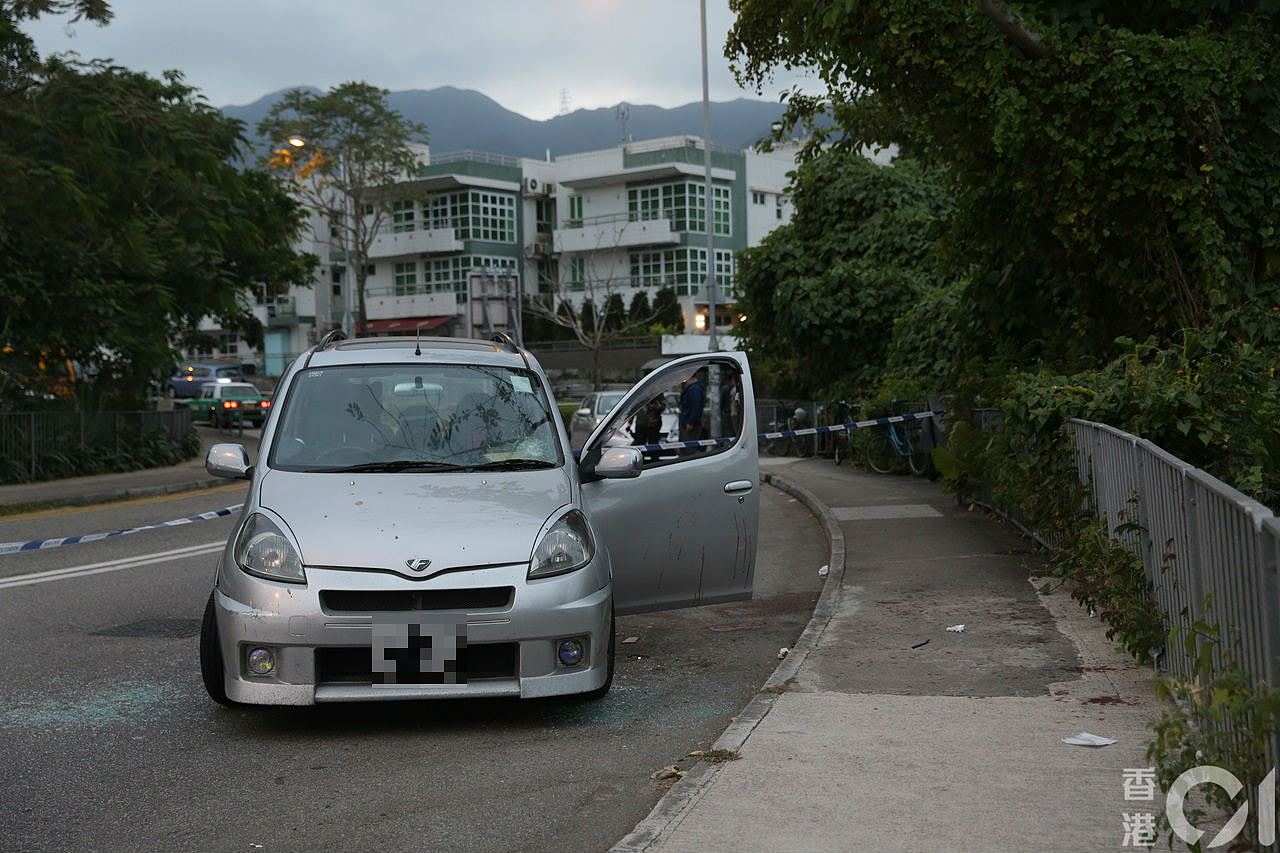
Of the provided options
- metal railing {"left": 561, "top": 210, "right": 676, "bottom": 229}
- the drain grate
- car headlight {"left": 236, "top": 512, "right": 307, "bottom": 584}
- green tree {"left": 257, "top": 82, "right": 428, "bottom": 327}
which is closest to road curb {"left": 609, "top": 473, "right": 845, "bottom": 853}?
car headlight {"left": 236, "top": 512, "right": 307, "bottom": 584}

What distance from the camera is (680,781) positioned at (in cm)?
529

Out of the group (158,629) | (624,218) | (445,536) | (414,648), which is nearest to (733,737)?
(414,648)

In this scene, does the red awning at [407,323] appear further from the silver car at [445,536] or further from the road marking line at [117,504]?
the silver car at [445,536]

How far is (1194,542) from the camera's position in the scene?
538 centimetres

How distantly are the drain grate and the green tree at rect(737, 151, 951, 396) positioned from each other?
19907 millimetres

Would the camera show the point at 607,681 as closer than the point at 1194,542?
No

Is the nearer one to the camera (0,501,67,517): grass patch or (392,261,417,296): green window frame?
(0,501,67,517): grass patch

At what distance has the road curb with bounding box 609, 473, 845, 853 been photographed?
469 cm

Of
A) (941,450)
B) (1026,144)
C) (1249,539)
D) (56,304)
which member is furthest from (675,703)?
(56,304)

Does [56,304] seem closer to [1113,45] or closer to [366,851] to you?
[1113,45]

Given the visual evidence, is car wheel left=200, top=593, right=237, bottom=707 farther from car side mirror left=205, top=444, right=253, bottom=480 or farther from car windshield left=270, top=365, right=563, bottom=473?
car side mirror left=205, top=444, right=253, bottom=480

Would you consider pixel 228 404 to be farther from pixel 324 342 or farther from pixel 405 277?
pixel 324 342

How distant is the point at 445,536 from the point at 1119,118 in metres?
7.87

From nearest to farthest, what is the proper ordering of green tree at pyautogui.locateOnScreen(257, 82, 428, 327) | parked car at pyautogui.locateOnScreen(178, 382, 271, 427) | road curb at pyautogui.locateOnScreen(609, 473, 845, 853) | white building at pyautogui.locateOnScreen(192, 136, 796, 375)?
1. road curb at pyautogui.locateOnScreen(609, 473, 845, 853)
2. parked car at pyautogui.locateOnScreen(178, 382, 271, 427)
3. green tree at pyautogui.locateOnScreen(257, 82, 428, 327)
4. white building at pyautogui.locateOnScreen(192, 136, 796, 375)
